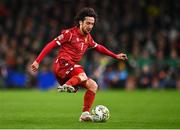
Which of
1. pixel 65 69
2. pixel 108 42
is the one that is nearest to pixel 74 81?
pixel 65 69

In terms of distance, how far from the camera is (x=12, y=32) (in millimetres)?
29656

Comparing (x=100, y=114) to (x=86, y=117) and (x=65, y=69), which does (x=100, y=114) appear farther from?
(x=65, y=69)

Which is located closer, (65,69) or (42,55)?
(42,55)

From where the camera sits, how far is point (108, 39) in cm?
2880

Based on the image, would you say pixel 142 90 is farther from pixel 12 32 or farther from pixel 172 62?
pixel 12 32

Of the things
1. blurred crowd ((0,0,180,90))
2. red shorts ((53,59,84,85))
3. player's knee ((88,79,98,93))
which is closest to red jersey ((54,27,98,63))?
red shorts ((53,59,84,85))

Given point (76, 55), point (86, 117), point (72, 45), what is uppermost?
point (72, 45)

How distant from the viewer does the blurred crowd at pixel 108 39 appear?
27.9 meters

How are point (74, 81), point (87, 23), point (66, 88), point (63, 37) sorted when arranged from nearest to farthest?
point (66, 88), point (74, 81), point (63, 37), point (87, 23)

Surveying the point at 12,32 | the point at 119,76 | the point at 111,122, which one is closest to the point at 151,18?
the point at 119,76

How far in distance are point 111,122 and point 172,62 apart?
15.9 meters

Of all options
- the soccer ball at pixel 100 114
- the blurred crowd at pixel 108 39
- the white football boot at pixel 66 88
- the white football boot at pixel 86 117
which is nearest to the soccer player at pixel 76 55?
the white football boot at pixel 86 117

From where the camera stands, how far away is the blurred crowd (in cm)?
2791

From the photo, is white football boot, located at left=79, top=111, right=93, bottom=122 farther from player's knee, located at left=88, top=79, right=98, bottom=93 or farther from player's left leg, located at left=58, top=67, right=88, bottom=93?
player's left leg, located at left=58, top=67, right=88, bottom=93
